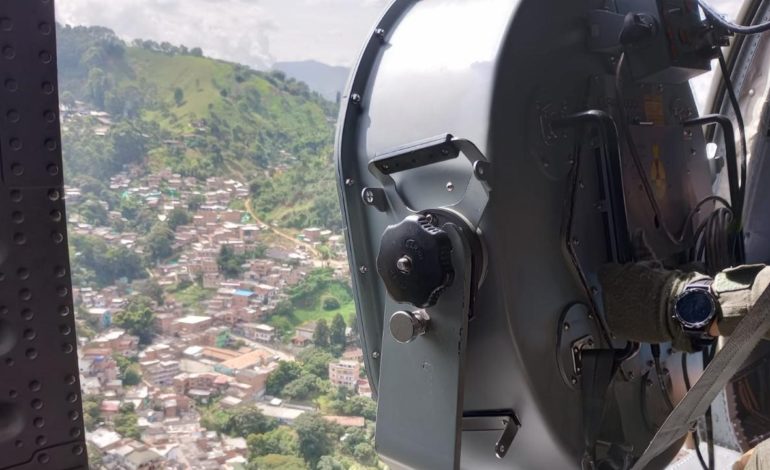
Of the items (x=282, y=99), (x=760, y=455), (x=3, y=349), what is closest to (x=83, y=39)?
(x=282, y=99)

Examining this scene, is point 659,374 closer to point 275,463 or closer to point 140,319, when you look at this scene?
point 275,463

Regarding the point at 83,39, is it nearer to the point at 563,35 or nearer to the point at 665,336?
the point at 563,35

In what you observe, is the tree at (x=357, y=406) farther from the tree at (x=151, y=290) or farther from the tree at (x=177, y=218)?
the tree at (x=177, y=218)

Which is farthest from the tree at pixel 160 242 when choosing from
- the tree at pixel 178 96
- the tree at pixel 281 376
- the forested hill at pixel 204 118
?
the tree at pixel 281 376

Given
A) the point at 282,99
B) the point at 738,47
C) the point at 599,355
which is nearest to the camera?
the point at 599,355

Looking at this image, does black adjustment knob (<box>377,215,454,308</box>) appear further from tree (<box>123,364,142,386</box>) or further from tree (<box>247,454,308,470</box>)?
tree (<box>123,364,142,386</box>)

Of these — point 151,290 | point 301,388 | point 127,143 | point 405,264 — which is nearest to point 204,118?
point 127,143

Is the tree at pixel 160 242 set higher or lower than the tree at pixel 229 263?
higher
